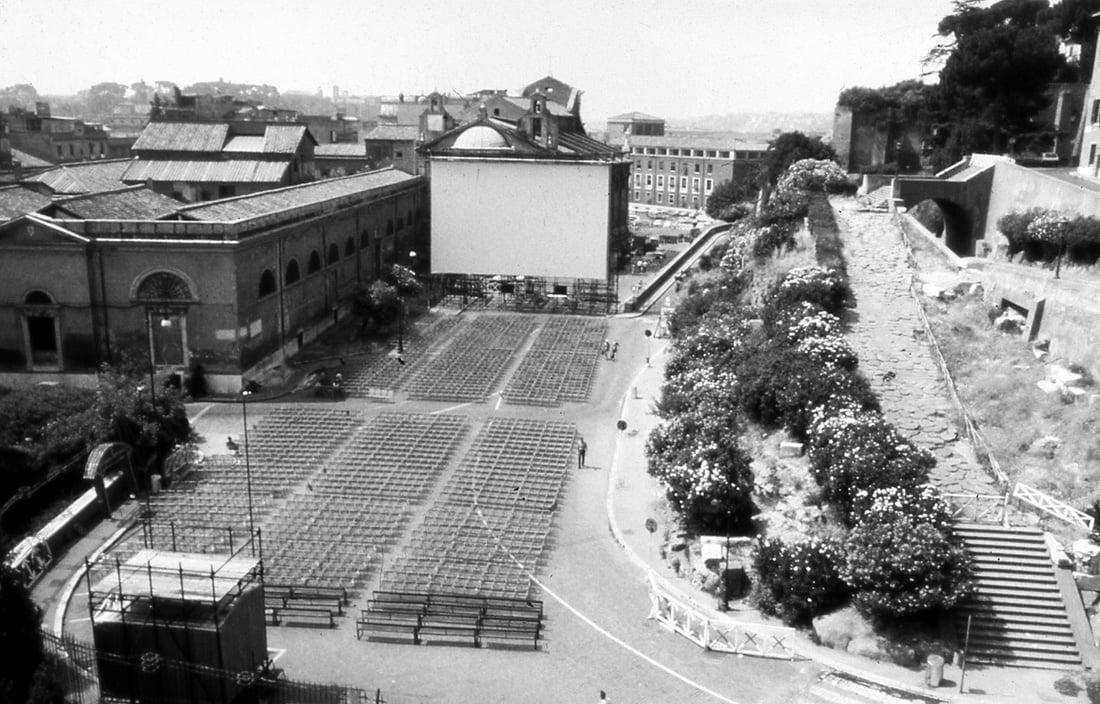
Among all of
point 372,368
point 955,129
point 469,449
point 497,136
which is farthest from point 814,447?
point 497,136

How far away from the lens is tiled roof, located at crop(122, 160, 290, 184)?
57.9m

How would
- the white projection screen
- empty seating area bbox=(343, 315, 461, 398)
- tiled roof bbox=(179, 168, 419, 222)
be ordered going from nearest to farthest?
empty seating area bbox=(343, 315, 461, 398)
tiled roof bbox=(179, 168, 419, 222)
the white projection screen

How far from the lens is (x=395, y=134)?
73812 millimetres

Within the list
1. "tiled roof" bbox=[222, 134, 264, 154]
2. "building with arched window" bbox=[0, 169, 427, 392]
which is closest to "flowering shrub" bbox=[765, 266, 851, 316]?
"building with arched window" bbox=[0, 169, 427, 392]

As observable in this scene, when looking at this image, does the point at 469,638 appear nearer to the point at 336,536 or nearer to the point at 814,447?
the point at 336,536

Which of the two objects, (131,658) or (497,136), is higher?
(497,136)

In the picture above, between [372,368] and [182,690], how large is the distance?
23699 millimetres

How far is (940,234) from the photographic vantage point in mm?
49656

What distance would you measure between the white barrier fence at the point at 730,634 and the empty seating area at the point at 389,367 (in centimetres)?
1924

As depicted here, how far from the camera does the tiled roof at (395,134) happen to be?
7212cm

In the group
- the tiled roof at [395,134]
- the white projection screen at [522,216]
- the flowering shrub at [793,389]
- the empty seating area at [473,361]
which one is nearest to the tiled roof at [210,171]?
the white projection screen at [522,216]

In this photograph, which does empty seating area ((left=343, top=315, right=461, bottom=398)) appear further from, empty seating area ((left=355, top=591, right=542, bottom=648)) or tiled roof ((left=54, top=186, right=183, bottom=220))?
empty seating area ((left=355, top=591, right=542, bottom=648))

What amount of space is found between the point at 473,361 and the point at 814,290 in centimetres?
1537

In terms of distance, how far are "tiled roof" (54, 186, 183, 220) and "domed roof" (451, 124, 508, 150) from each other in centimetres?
2355
